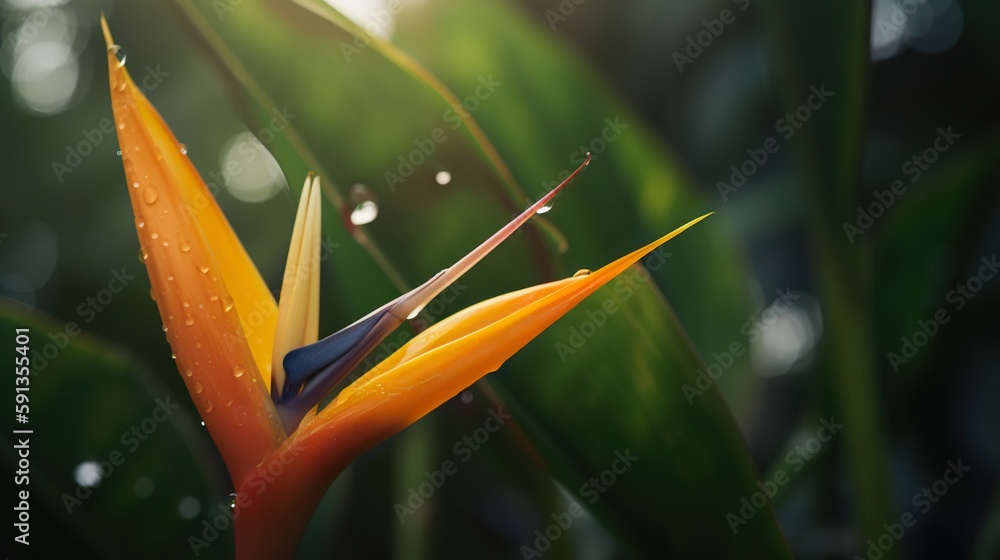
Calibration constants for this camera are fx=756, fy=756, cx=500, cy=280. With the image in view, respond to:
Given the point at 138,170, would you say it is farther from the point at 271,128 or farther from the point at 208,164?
the point at 208,164

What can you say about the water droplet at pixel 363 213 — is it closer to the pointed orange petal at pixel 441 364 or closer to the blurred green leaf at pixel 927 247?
the pointed orange petal at pixel 441 364

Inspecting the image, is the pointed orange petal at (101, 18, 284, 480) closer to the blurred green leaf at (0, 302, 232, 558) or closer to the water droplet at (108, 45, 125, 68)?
the water droplet at (108, 45, 125, 68)

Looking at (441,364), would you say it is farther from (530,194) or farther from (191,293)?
(530,194)

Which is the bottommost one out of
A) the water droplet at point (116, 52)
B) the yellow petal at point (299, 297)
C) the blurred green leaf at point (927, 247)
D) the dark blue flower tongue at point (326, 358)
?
the blurred green leaf at point (927, 247)

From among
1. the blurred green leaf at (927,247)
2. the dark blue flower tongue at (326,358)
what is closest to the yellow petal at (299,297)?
the dark blue flower tongue at (326,358)

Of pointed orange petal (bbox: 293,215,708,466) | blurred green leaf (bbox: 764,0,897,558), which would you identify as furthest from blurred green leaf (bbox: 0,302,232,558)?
blurred green leaf (bbox: 764,0,897,558)
